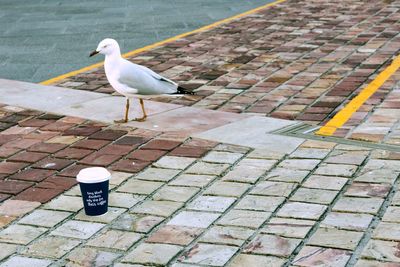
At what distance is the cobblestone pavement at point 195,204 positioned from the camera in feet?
15.7

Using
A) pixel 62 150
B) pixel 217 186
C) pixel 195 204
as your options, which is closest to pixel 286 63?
pixel 62 150

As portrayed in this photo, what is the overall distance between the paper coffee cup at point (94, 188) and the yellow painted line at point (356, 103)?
2545mm

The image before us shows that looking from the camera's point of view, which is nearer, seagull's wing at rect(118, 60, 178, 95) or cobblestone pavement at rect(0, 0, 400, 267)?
cobblestone pavement at rect(0, 0, 400, 267)

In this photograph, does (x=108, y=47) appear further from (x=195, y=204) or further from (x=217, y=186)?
(x=195, y=204)

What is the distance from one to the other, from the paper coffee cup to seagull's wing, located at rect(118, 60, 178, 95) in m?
2.01

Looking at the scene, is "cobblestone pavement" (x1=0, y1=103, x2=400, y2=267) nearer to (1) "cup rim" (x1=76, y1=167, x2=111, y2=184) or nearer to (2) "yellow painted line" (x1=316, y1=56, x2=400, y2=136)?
(1) "cup rim" (x1=76, y1=167, x2=111, y2=184)

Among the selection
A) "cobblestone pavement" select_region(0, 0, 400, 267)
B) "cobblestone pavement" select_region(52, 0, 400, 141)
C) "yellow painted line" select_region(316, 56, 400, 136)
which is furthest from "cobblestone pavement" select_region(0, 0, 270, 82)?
"yellow painted line" select_region(316, 56, 400, 136)

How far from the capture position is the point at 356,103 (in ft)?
26.4

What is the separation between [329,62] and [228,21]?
3.85m

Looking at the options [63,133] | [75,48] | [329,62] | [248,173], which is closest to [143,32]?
[75,48]

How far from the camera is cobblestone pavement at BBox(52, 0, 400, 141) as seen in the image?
8.22 meters

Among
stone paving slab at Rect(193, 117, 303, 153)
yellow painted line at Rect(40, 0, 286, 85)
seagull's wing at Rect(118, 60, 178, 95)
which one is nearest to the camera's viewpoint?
stone paving slab at Rect(193, 117, 303, 153)

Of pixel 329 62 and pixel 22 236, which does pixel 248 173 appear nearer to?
pixel 22 236

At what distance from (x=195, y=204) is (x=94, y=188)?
756mm
